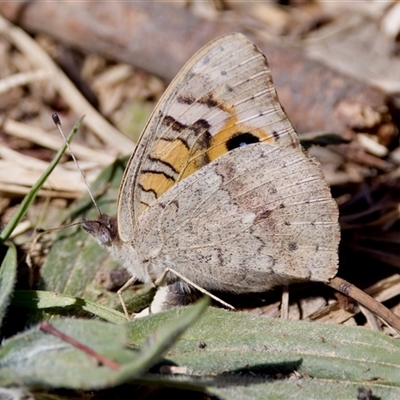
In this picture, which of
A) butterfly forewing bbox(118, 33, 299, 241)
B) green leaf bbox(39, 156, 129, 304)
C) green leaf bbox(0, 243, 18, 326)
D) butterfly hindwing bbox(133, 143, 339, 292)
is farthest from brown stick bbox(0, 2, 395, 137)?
green leaf bbox(0, 243, 18, 326)

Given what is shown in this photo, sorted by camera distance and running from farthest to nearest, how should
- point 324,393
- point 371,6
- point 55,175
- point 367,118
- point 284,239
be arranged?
point 371,6, point 367,118, point 55,175, point 284,239, point 324,393

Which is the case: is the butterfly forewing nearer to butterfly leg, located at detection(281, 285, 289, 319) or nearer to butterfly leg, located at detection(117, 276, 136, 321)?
butterfly leg, located at detection(117, 276, 136, 321)

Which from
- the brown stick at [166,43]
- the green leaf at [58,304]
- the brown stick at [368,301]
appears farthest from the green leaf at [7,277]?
the brown stick at [166,43]

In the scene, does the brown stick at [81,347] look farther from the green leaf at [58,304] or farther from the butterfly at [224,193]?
the butterfly at [224,193]

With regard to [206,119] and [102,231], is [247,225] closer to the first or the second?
[206,119]

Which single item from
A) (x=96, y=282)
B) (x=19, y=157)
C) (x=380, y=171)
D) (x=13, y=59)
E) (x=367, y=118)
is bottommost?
(x=96, y=282)

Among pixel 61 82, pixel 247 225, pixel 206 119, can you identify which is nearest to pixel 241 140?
pixel 206 119

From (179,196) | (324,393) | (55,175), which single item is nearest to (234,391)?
(324,393)

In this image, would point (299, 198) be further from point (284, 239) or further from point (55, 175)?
point (55, 175)
